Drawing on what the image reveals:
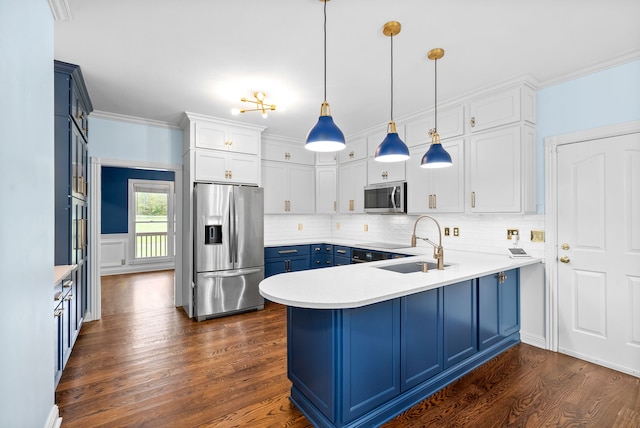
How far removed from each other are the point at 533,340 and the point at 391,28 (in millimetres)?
3189

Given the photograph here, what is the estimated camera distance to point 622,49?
2.45 meters

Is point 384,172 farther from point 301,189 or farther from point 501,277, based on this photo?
point 501,277

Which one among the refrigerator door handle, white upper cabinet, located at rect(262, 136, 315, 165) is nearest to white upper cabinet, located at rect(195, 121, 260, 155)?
white upper cabinet, located at rect(262, 136, 315, 165)

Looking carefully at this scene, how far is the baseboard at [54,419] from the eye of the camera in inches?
70.3

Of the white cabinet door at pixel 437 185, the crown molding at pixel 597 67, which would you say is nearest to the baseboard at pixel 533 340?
the white cabinet door at pixel 437 185

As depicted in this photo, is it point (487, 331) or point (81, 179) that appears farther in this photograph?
point (81, 179)

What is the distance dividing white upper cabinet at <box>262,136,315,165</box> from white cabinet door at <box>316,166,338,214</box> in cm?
27

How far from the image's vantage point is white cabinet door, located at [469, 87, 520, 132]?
9.68 feet

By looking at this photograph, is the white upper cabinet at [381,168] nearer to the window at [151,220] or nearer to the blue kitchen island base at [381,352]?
the blue kitchen island base at [381,352]

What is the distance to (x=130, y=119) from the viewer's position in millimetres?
4047

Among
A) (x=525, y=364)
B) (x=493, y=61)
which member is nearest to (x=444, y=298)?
(x=525, y=364)

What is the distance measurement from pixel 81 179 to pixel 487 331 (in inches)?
171

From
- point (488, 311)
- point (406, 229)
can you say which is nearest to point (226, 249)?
point (406, 229)

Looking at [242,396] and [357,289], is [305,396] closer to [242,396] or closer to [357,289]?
[242,396]
